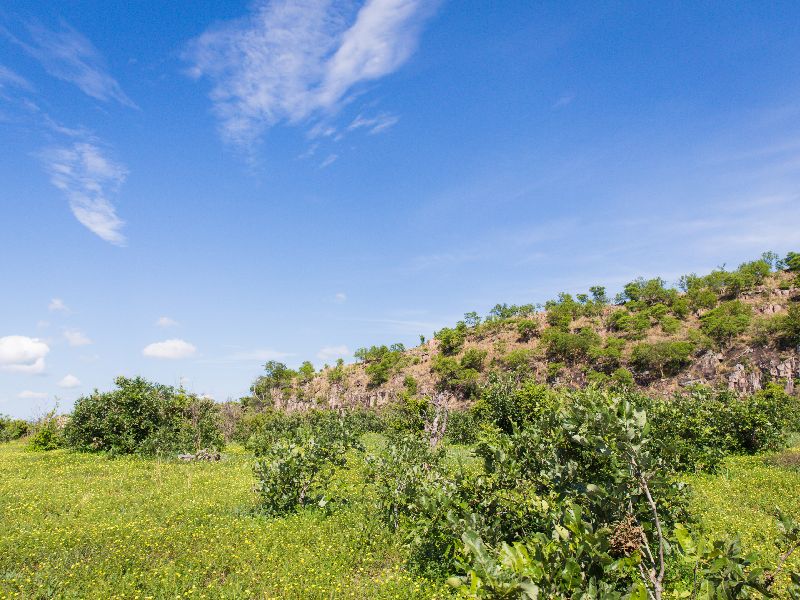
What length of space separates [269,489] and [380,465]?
3.34 meters

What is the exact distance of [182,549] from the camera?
9312mm

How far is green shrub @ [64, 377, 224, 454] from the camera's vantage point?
22.6m

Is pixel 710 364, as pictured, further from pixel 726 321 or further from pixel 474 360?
pixel 474 360

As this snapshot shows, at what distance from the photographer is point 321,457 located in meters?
13.1

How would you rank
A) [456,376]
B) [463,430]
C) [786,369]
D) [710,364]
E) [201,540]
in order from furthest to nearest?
1. [456,376]
2. [710,364]
3. [786,369]
4. [463,430]
5. [201,540]

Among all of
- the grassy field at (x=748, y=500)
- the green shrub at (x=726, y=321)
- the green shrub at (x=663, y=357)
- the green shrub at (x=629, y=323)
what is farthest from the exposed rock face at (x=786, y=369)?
the grassy field at (x=748, y=500)

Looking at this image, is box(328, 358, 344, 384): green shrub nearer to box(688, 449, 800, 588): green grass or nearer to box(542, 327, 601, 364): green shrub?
box(542, 327, 601, 364): green shrub

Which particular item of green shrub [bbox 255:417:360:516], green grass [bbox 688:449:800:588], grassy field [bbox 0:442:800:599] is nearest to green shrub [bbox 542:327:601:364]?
green grass [bbox 688:449:800:588]

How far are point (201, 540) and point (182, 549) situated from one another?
2.06 feet

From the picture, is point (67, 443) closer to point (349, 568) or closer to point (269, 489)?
point (269, 489)

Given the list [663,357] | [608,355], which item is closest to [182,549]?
[663,357]

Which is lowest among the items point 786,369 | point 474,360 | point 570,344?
point 786,369

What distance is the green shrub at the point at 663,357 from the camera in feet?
203

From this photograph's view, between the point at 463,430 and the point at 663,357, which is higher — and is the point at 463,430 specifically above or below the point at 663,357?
below
